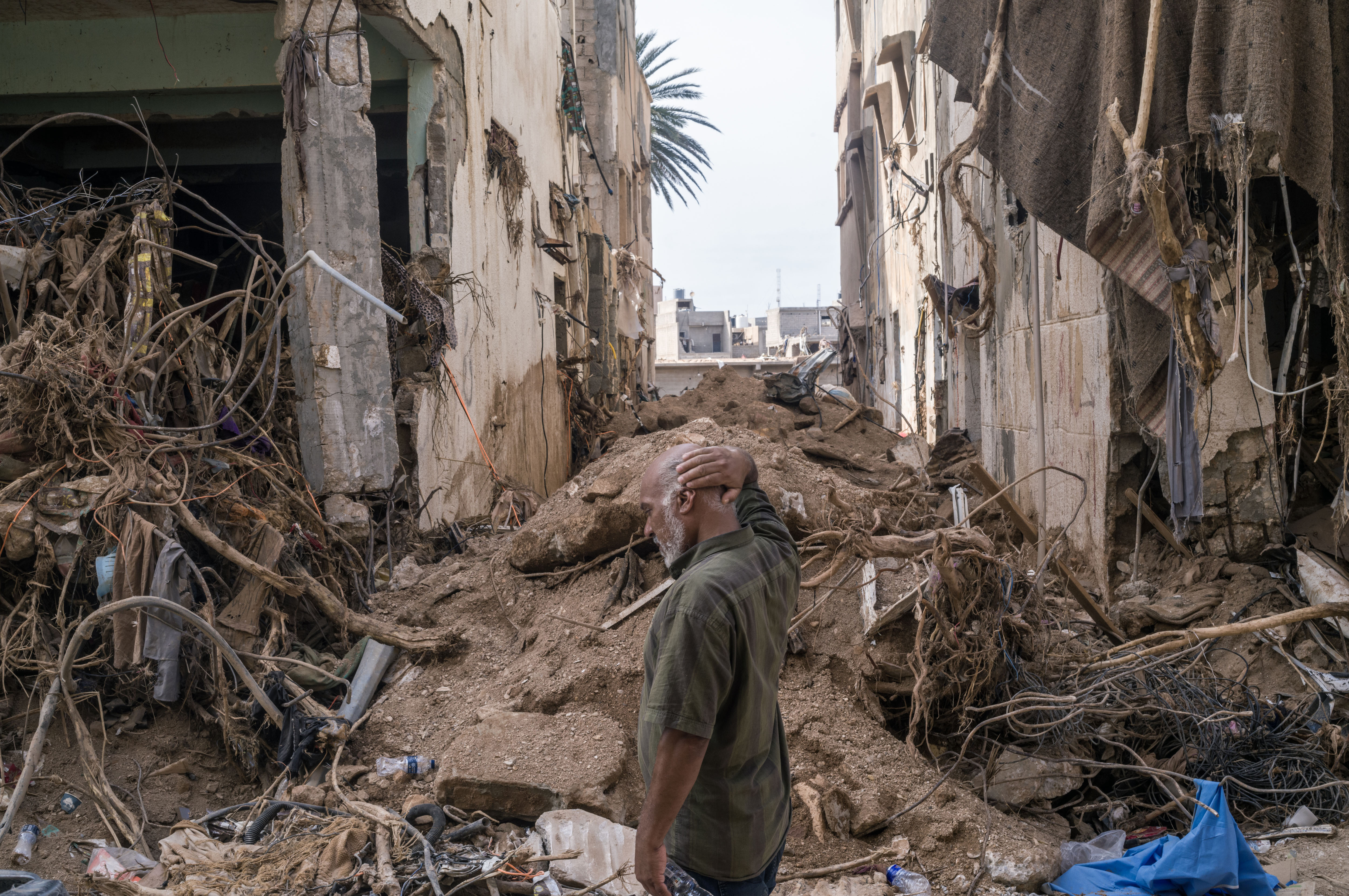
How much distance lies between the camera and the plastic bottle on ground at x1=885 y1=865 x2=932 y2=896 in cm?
333

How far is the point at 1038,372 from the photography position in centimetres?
753

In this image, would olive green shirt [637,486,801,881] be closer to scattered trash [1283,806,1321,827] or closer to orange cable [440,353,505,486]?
scattered trash [1283,806,1321,827]

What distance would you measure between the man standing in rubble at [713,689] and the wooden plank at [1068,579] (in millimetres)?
2798

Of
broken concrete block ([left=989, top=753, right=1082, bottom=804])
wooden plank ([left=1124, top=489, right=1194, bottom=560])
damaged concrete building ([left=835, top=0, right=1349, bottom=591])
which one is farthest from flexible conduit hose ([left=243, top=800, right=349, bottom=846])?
wooden plank ([left=1124, top=489, right=1194, bottom=560])

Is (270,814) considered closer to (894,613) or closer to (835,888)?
(835,888)

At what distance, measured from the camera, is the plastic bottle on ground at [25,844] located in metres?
3.64

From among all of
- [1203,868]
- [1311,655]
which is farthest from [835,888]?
[1311,655]

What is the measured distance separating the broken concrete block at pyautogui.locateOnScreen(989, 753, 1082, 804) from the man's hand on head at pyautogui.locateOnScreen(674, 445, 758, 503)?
2636 millimetres

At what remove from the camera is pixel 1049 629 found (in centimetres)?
476

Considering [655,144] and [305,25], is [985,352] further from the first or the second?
[655,144]

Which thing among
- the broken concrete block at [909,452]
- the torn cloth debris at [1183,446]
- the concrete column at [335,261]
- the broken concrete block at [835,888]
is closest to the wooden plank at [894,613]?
the broken concrete block at [835,888]

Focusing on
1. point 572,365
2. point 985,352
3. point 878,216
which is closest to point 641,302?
point 878,216

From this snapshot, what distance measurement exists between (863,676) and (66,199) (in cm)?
571

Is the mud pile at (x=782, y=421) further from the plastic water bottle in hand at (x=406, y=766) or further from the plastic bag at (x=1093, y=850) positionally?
the plastic water bottle in hand at (x=406, y=766)
